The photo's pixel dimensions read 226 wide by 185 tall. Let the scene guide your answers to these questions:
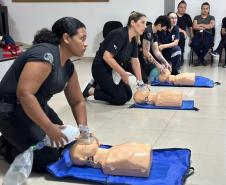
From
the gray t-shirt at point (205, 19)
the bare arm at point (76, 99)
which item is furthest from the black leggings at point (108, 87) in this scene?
the gray t-shirt at point (205, 19)

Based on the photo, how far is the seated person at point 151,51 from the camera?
16.9 feet

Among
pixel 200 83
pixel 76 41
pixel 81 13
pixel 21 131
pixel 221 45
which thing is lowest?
pixel 200 83

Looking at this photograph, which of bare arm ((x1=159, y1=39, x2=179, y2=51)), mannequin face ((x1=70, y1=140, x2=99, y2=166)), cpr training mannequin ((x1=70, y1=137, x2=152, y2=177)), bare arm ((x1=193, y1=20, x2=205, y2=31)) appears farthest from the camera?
bare arm ((x1=193, y1=20, x2=205, y2=31))

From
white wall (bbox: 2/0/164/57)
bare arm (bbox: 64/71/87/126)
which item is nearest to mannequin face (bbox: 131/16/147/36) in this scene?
bare arm (bbox: 64/71/87/126)

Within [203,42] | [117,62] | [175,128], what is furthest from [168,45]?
[175,128]

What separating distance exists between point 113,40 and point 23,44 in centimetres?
519

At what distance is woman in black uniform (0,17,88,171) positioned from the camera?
7.02 ft

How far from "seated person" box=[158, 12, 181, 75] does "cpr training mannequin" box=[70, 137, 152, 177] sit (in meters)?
3.65

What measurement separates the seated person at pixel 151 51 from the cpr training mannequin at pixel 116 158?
2.92m

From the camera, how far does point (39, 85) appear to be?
218 cm

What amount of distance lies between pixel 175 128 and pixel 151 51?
2225 millimetres

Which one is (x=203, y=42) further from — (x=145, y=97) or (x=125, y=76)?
(x=125, y=76)

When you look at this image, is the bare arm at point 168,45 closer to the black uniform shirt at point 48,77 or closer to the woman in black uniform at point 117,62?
the woman in black uniform at point 117,62

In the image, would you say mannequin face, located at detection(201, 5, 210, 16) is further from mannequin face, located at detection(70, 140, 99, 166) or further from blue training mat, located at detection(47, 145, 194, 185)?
mannequin face, located at detection(70, 140, 99, 166)
